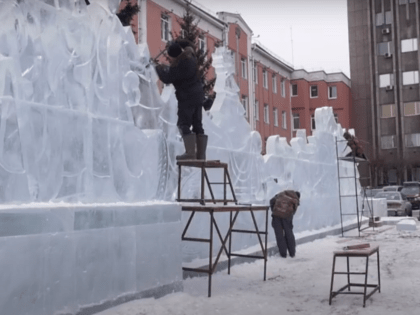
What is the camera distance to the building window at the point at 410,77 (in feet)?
144

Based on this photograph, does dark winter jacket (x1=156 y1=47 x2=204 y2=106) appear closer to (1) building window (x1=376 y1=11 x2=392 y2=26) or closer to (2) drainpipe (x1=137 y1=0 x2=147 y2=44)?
(2) drainpipe (x1=137 y1=0 x2=147 y2=44)

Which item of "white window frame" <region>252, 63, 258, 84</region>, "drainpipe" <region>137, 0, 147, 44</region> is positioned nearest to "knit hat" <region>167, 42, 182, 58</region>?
"drainpipe" <region>137, 0, 147, 44</region>

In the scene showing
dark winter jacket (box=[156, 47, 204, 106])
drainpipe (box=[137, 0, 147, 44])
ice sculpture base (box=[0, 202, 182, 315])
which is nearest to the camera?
ice sculpture base (box=[0, 202, 182, 315])

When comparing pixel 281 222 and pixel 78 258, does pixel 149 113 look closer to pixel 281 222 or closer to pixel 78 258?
pixel 78 258

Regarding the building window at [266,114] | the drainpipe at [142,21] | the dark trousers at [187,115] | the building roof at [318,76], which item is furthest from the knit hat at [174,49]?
the building roof at [318,76]

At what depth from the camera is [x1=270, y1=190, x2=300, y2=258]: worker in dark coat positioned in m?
11.1

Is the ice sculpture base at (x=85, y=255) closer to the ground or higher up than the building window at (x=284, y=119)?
closer to the ground

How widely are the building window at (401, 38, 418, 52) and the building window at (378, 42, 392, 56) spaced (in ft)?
3.41

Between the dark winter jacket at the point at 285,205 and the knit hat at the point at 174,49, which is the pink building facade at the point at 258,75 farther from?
the knit hat at the point at 174,49

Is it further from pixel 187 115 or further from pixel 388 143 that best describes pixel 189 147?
pixel 388 143

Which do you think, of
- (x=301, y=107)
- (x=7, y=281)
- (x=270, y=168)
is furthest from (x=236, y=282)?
(x=301, y=107)

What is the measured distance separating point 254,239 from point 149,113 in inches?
173

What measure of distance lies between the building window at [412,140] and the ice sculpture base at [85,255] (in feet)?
131

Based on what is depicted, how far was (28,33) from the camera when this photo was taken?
227 inches
